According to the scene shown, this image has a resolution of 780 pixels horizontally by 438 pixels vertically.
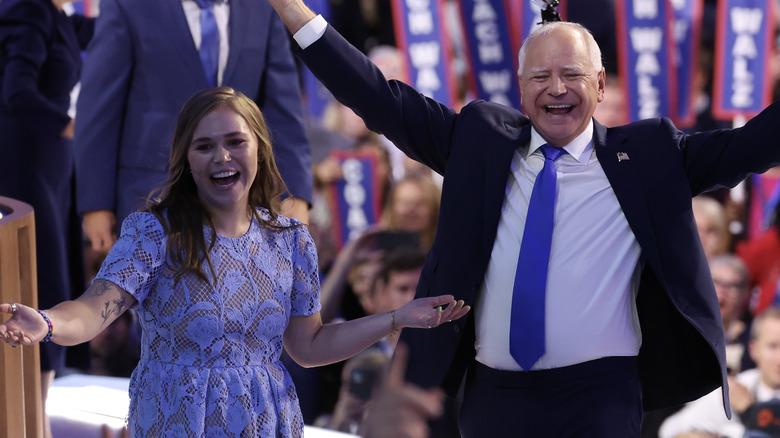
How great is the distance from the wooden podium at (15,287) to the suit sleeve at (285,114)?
29.9 inches

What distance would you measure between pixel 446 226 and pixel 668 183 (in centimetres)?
46

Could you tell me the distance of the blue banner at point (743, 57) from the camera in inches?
160

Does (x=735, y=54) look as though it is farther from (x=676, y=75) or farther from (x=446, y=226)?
(x=446, y=226)

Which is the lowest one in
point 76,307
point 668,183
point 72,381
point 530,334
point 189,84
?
point 72,381

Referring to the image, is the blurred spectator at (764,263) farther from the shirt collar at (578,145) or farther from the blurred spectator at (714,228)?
the shirt collar at (578,145)

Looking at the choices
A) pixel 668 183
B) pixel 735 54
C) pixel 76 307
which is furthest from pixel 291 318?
pixel 735 54

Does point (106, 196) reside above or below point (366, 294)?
above

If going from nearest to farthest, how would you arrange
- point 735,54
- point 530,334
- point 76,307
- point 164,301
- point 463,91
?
point 76,307, point 164,301, point 530,334, point 735,54, point 463,91

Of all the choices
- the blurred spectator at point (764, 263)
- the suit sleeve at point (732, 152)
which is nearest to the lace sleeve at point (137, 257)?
the suit sleeve at point (732, 152)

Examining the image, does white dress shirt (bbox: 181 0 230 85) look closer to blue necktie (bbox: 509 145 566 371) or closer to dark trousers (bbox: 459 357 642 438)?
blue necktie (bbox: 509 145 566 371)

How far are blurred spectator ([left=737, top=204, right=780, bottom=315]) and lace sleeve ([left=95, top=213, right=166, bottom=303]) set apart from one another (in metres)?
2.81

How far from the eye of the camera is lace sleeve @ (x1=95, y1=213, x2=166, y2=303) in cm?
176

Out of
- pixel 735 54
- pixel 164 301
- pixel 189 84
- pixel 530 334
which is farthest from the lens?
pixel 735 54

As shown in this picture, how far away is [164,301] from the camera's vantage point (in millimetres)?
1802
